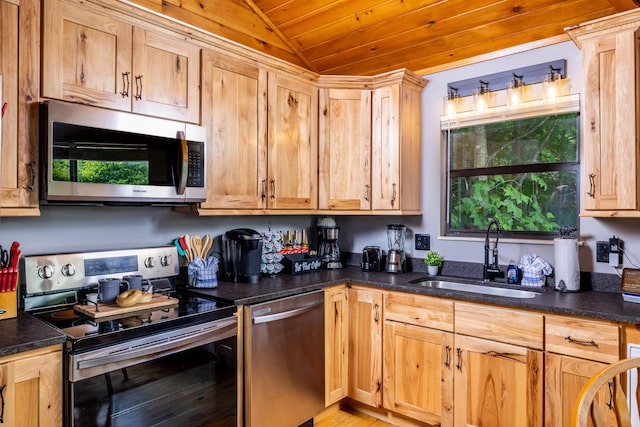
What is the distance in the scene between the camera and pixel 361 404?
109 inches

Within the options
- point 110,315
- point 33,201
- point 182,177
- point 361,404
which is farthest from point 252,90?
point 361,404

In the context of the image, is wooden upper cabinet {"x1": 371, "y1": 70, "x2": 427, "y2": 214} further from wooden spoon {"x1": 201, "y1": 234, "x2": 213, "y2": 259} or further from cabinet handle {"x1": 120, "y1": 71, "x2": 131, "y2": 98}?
cabinet handle {"x1": 120, "y1": 71, "x2": 131, "y2": 98}

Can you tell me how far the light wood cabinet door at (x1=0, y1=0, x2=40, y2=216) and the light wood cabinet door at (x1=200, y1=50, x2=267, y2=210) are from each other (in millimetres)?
786

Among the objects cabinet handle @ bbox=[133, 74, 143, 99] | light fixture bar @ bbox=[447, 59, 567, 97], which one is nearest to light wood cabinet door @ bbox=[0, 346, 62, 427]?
cabinet handle @ bbox=[133, 74, 143, 99]

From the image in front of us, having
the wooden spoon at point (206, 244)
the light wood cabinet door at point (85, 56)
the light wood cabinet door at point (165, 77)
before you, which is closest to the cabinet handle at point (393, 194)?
the wooden spoon at point (206, 244)

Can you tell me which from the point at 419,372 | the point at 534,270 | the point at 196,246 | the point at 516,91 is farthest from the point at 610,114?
the point at 196,246

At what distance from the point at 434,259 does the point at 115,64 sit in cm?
217

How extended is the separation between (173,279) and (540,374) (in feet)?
6.44

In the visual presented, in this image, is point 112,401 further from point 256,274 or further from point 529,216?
point 529,216

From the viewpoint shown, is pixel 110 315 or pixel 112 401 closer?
pixel 112 401

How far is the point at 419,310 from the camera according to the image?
239cm

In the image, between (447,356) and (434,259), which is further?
(434,259)

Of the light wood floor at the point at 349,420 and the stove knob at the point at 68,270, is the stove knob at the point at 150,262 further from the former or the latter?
the light wood floor at the point at 349,420

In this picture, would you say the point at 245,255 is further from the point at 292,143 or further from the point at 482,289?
the point at 482,289
